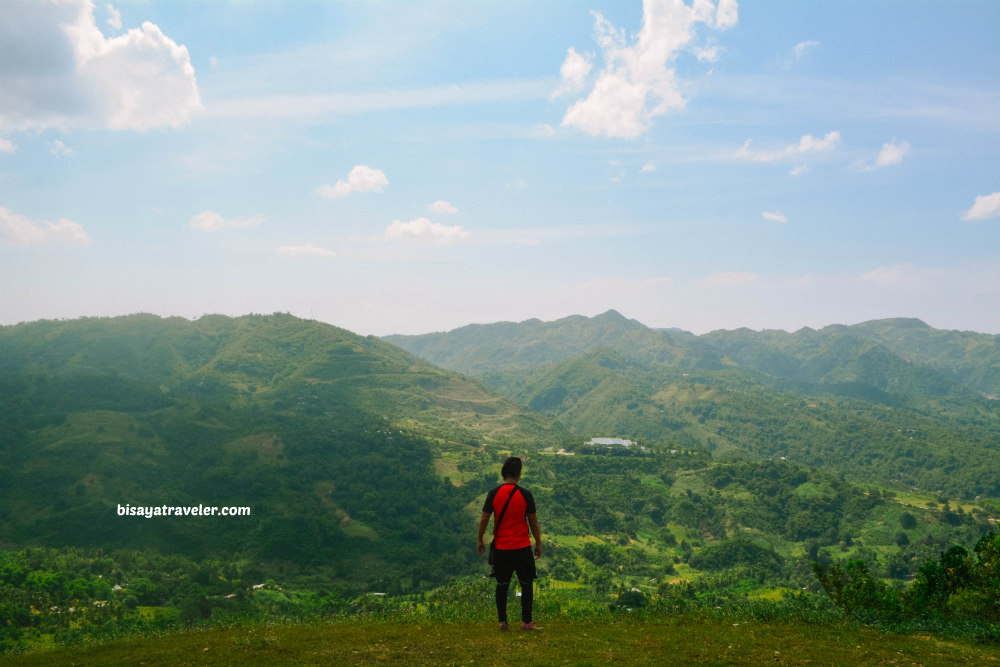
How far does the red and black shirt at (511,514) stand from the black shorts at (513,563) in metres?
0.11

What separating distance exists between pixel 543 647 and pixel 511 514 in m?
3.17

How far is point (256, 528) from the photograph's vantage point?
9900cm

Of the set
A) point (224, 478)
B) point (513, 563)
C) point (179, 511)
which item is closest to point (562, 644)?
point (513, 563)

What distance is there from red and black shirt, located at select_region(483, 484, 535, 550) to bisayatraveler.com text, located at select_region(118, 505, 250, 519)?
105 m

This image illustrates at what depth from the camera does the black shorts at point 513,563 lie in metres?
11.7

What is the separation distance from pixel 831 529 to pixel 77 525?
475ft

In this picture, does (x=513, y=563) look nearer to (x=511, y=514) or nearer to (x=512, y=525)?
(x=512, y=525)

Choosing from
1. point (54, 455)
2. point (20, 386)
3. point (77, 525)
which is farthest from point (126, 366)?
point (77, 525)

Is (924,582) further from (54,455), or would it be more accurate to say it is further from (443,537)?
(54,455)

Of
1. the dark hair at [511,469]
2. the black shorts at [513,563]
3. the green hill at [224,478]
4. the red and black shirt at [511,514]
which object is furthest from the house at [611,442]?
the dark hair at [511,469]

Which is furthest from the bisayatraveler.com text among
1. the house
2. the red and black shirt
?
the house

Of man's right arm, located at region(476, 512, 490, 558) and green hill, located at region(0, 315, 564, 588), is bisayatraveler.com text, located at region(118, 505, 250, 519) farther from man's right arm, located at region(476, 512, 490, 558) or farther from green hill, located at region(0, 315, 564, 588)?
man's right arm, located at region(476, 512, 490, 558)

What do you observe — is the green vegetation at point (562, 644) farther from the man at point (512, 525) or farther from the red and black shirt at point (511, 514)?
the red and black shirt at point (511, 514)

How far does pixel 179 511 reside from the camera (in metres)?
99.4
